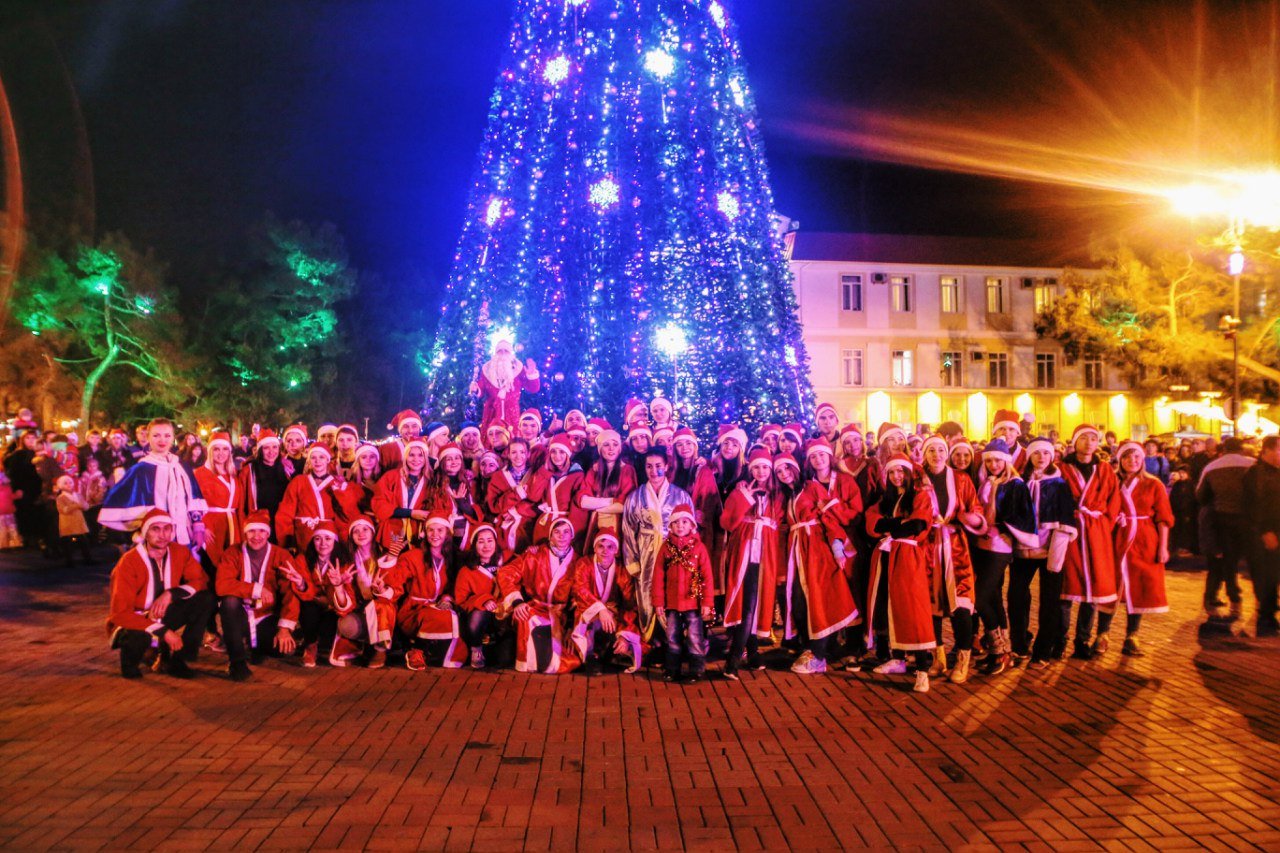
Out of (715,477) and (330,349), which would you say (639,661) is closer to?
(715,477)

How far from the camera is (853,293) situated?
40.8 m

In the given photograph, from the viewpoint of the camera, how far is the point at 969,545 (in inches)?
304

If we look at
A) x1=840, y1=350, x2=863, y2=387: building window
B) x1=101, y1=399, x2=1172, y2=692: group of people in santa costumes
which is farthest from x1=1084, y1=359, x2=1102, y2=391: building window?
x1=101, y1=399, x2=1172, y2=692: group of people in santa costumes

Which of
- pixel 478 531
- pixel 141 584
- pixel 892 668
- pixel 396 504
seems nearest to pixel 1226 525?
pixel 892 668

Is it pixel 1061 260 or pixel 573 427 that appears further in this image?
pixel 1061 260

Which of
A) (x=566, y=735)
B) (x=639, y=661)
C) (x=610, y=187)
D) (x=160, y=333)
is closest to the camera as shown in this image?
(x=566, y=735)

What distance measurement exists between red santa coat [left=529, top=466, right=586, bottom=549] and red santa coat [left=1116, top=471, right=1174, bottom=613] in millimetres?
4520

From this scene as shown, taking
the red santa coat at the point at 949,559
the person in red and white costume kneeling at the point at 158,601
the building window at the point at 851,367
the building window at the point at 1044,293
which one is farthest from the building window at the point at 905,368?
the person in red and white costume kneeling at the point at 158,601

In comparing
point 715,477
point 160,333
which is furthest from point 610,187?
point 160,333

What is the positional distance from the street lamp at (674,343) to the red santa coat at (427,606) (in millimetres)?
4921

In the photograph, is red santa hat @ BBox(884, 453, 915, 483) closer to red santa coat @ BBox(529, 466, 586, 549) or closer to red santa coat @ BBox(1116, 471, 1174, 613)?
red santa coat @ BBox(1116, 471, 1174, 613)

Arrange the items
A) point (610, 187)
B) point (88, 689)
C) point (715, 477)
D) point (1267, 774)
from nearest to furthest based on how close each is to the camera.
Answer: point (1267, 774), point (88, 689), point (715, 477), point (610, 187)

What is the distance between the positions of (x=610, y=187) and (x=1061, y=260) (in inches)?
1422

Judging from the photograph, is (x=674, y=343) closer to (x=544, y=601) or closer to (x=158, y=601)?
(x=544, y=601)
